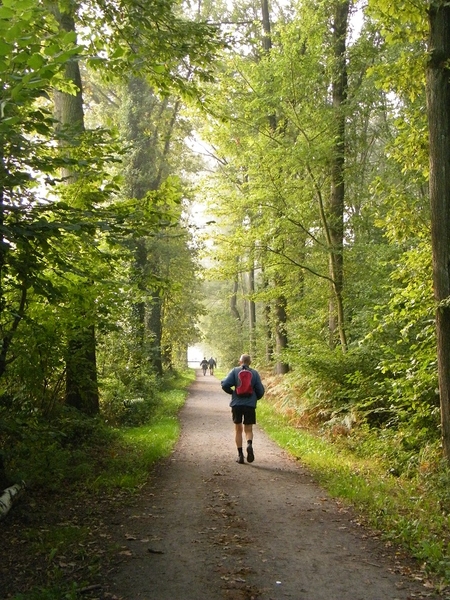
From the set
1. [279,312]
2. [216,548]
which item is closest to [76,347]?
[216,548]

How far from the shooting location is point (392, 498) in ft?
21.9

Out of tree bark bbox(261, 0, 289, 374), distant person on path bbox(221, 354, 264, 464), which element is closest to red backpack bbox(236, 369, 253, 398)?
distant person on path bbox(221, 354, 264, 464)

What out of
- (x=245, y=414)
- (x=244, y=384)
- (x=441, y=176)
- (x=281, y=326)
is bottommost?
(x=245, y=414)

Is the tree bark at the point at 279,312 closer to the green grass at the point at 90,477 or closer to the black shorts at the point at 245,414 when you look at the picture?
the green grass at the point at 90,477

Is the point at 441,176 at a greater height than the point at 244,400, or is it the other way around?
the point at 441,176

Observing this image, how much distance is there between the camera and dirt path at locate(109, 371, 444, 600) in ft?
14.3

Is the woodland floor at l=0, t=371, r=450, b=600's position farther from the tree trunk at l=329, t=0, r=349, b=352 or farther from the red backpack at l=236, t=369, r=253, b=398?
the tree trunk at l=329, t=0, r=349, b=352

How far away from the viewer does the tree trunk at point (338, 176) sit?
1371cm

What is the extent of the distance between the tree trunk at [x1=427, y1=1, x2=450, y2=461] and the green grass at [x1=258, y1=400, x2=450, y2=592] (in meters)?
0.89

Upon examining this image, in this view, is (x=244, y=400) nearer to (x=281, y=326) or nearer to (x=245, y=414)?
(x=245, y=414)

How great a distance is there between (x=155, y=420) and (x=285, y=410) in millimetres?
3971

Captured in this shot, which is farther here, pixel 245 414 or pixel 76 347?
pixel 245 414

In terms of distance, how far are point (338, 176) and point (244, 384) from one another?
24.3 ft

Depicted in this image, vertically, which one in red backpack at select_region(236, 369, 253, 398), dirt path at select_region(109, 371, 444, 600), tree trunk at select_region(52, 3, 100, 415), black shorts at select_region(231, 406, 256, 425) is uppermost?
tree trunk at select_region(52, 3, 100, 415)
